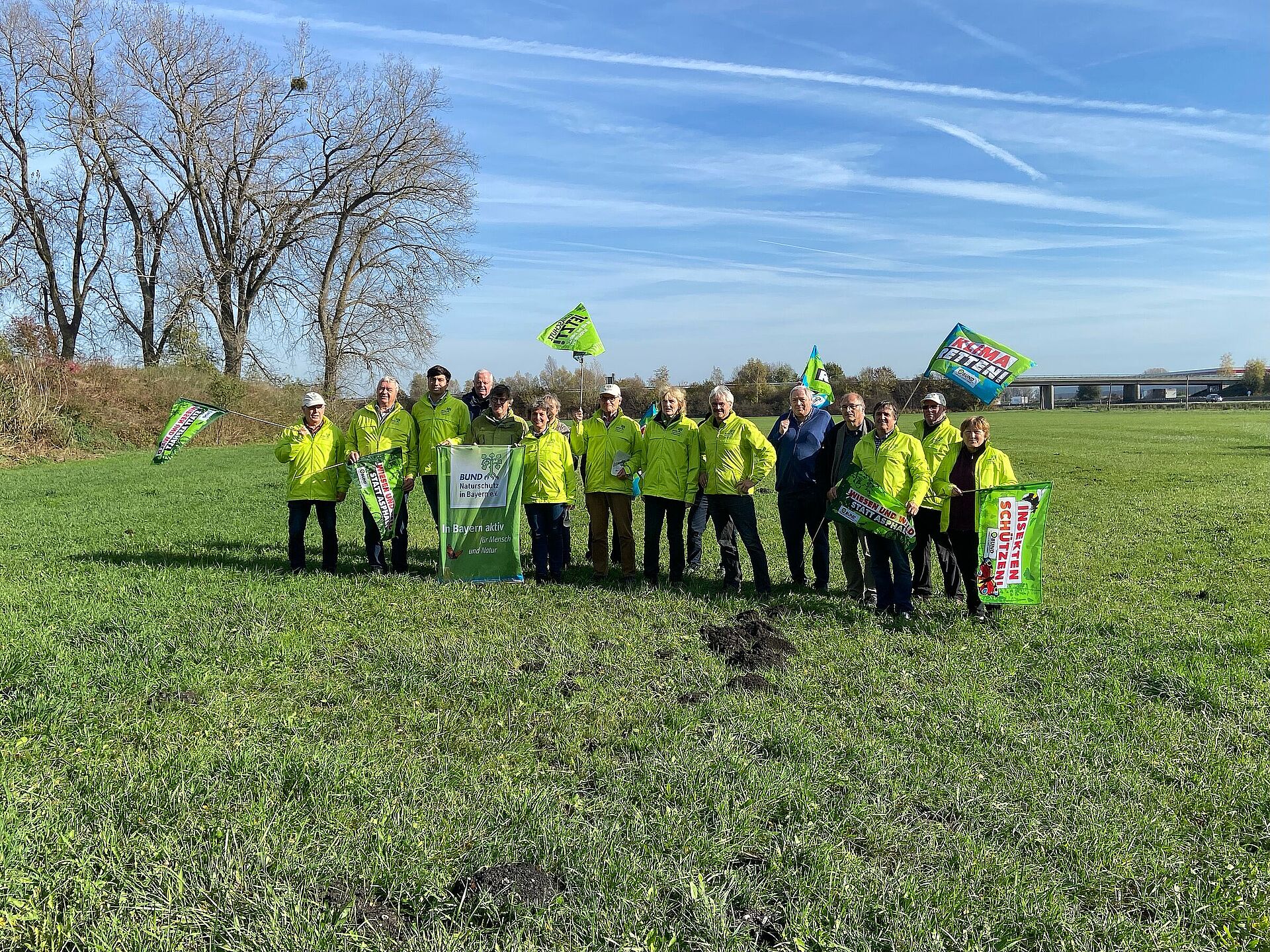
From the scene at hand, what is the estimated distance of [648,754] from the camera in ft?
13.9

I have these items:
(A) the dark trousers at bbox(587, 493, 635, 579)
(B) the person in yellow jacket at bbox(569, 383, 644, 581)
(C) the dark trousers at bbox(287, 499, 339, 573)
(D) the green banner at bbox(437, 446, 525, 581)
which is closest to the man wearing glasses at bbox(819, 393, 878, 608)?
(B) the person in yellow jacket at bbox(569, 383, 644, 581)

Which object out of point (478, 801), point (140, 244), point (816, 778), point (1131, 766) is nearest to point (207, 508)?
point (478, 801)

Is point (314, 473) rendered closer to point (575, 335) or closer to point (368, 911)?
→ point (575, 335)

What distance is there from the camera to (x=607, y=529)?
28.0 ft

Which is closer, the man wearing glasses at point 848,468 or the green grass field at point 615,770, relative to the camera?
the green grass field at point 615,770

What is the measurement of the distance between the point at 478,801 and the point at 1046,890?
8.20 feet

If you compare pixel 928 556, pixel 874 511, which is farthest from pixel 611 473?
pixel 928 556

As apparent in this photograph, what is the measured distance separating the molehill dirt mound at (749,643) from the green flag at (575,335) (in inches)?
206

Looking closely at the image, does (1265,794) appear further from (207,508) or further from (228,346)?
(228,346)

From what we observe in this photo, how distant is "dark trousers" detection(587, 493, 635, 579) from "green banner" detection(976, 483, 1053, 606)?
3497mm

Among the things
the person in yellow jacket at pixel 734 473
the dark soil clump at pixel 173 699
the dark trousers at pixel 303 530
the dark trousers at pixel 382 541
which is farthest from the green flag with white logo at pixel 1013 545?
the dark trousers at pixel 303 530

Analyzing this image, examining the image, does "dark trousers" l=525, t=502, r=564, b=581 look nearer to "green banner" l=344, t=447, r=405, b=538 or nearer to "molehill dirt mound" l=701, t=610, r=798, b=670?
"green banner" l=344, t=447, r=405, b=538

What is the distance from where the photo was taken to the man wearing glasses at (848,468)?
7.50 metres

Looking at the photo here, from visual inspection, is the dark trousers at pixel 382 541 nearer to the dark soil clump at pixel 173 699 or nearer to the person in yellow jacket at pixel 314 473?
the person in yellow jacket at pixel 314 473
